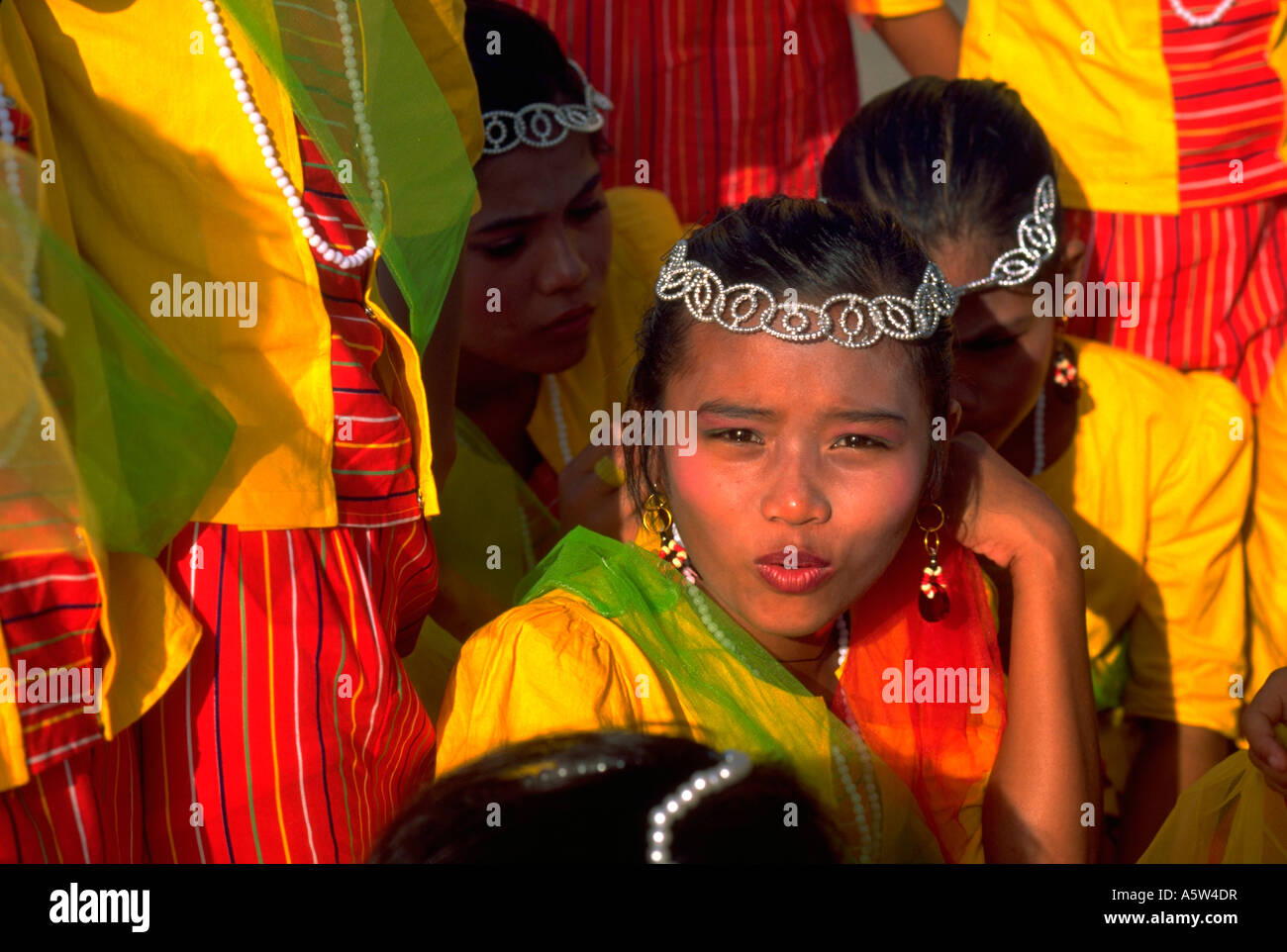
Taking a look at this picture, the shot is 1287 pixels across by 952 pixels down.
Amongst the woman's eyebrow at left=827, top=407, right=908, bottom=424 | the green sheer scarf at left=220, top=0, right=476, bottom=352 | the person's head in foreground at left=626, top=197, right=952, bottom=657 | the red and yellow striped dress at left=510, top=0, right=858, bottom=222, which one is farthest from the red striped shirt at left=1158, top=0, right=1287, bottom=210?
the green sheer scarf at left=220, top=0, right=476, bottom=352

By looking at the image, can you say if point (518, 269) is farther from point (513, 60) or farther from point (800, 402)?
point (800, 402)

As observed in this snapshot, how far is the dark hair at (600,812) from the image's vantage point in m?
0.88

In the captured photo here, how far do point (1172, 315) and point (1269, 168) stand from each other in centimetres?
28

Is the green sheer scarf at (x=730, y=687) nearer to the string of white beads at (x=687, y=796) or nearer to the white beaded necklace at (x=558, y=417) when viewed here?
the string of white beads at (x=687, y=796)

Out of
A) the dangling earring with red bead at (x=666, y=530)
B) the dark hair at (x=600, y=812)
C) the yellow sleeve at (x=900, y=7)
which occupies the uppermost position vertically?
the yellow sleeve at (x=900, y=7)

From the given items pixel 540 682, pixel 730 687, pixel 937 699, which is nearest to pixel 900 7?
pixel 937 699

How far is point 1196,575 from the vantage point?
213 cm

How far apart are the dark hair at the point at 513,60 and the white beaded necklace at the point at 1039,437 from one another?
89 centimetres

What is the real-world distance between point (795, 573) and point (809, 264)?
0.34 m

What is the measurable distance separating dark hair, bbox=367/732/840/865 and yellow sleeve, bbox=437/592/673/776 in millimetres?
356

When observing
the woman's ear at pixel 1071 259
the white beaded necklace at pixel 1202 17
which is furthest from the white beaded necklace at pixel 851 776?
the white beaded necklace at pixel 1202 17

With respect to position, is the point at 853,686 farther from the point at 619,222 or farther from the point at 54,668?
the point at 619,222

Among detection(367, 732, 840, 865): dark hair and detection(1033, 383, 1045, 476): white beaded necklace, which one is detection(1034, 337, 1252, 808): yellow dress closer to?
detection(1033, 383, 1045, 476): white beaded necklace
